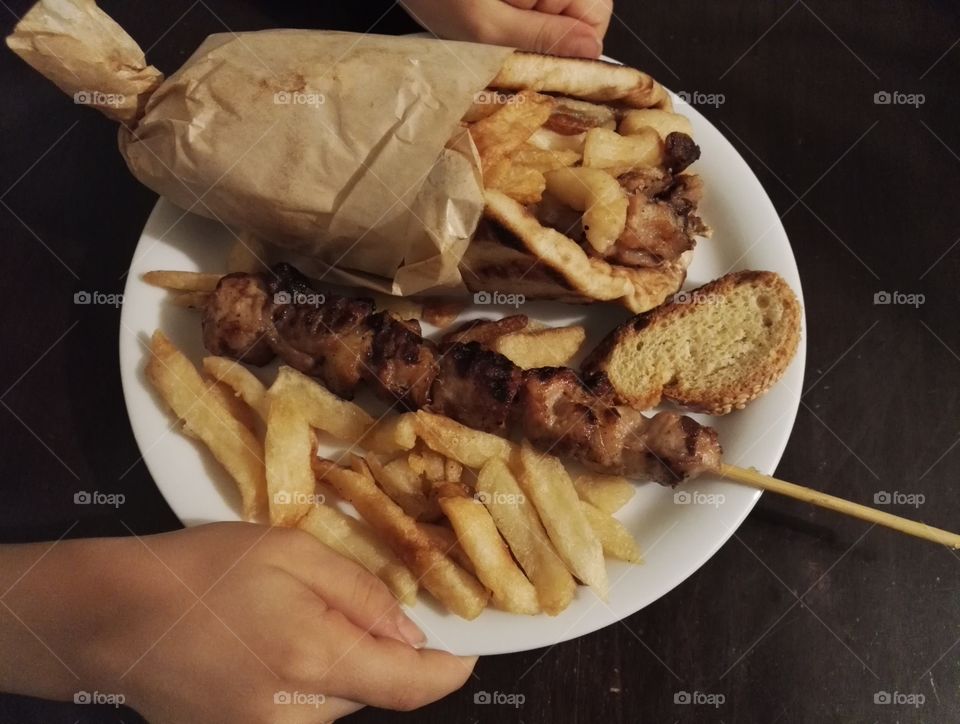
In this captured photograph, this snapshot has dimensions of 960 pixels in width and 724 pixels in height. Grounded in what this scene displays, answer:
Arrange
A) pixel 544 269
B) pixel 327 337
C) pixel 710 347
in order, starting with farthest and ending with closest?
pixel 710 347, pixel 327 337, pixel 544 269

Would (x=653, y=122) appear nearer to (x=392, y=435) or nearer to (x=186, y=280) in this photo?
(x=392, y=435)

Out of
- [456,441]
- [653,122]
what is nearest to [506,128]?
[653,122]

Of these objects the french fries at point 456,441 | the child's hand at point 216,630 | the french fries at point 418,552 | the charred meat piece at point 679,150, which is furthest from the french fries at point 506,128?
the child's hand at point 216,630

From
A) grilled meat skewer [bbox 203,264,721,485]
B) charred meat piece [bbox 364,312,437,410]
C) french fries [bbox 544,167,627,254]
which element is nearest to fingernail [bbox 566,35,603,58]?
french fries [bbox 544,167,627,254]

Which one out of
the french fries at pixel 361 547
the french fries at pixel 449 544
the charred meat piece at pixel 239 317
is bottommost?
the french fries at pixel 449 544

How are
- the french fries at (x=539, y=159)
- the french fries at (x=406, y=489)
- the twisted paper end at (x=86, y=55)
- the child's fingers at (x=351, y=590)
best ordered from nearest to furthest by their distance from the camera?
the child's fingers at (x=351, y=590) → the twisted paper end at (x=86, y=55) → the french fries at (x=406, y=489) → the french fries at (x=539, y=159)

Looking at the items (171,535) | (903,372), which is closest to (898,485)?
(903,372)

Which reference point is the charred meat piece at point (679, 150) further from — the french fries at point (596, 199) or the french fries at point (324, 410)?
the french fries at point (324, 410)
